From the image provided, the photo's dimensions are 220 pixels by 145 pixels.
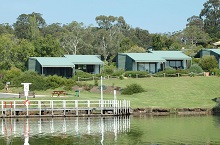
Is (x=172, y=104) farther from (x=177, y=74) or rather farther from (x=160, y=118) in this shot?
(x=177, y=74)

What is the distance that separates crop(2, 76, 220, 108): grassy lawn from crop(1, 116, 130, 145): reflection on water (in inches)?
321

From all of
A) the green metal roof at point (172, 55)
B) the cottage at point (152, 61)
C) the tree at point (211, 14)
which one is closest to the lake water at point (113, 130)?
the cottage at point (152, 61)

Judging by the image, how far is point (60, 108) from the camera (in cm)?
5509

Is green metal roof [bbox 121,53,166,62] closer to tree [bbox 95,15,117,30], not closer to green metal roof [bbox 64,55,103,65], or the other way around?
green metal roof [bbox 64,55,103,65]

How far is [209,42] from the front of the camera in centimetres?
14475

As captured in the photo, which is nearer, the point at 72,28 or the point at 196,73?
the point at 196,73

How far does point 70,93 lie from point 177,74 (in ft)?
Result: 76.5

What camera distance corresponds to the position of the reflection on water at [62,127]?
41.2 m

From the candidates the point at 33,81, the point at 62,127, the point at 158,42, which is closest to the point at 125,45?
the point at 158,42

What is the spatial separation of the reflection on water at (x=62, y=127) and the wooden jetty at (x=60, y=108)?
1825mm

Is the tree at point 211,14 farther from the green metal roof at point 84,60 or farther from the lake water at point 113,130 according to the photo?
the lake water at point 113,130

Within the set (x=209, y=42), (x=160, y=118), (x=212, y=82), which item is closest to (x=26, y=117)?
(x=160, y=118)

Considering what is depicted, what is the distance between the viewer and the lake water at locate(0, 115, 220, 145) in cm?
3703

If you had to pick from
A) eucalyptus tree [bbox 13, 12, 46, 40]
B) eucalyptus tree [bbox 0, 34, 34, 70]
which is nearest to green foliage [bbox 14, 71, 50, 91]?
eucalyptus tree [bbox 0, 34, 34, 70]
